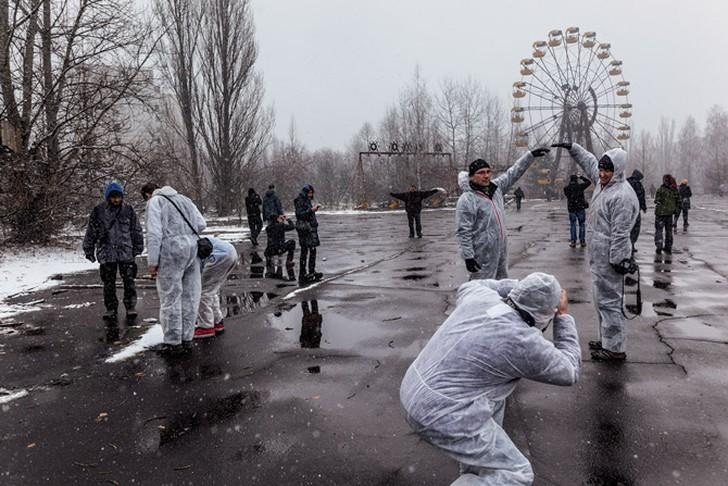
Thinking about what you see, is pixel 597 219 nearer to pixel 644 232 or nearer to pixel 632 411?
pixel 632 411

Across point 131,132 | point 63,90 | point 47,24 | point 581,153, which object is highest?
point 47,24

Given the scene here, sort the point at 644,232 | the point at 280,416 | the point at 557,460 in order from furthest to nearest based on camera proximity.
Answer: the point at 644,232, the point at 280,416, the point at 557,460

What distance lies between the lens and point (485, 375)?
2.26 m

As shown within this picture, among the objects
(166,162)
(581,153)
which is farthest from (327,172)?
(581,153)

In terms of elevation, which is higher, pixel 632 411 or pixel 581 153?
pixel 581 153

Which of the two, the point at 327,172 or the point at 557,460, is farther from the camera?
the point at 327,172

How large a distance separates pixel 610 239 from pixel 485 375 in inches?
107

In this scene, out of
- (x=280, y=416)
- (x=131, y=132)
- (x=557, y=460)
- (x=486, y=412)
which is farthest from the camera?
(x=131, y=132)

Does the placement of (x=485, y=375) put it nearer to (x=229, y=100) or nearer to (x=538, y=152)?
(x=538, y=152)

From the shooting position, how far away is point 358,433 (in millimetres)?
3463

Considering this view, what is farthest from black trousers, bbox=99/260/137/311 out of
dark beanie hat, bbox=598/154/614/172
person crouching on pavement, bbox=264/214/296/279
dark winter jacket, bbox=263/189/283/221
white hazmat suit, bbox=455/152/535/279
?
dark beanie hat, bbox=598/154/614/172

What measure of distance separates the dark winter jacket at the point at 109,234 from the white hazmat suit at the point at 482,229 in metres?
4.61

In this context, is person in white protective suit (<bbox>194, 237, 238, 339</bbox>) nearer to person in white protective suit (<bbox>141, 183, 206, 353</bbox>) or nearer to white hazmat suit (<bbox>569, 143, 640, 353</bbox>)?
person in white protective suit (<bbox>141, 183, 206, 353</bbox>)

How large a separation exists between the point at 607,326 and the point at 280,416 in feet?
9.87
